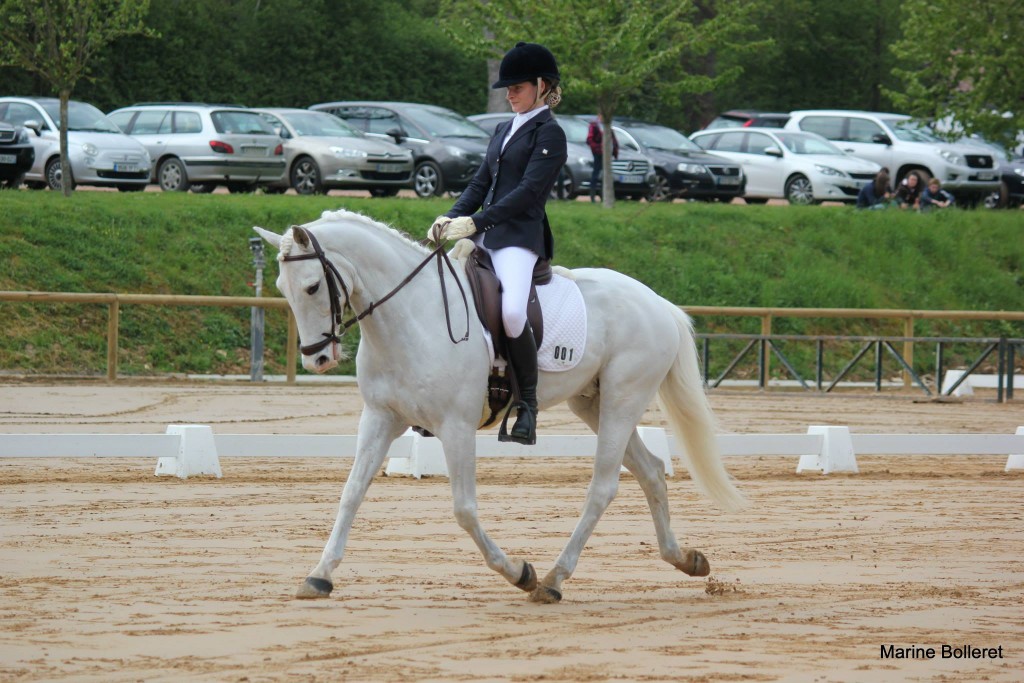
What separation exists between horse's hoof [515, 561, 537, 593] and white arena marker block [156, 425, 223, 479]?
444 centimetres

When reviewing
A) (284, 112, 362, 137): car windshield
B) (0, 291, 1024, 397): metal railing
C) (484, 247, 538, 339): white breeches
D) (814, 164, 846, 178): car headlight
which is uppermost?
(484, 247, 538, 339): white breeches

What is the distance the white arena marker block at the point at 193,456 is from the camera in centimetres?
1085

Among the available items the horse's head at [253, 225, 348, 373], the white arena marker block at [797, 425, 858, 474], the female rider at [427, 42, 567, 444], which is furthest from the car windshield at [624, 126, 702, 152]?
the horse's head at [253, 225, 348, 373]

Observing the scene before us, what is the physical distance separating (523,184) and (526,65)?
577 mm

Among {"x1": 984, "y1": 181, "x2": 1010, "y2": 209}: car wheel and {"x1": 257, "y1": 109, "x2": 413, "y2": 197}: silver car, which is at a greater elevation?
{"x1": 257, "y1": 109, "x2": 413, "y2": 197}: silver car

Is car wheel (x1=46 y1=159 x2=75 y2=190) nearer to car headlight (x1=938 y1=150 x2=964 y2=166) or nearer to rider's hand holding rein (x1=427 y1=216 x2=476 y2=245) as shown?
car headlight (x1=938 y1=150 x2=964 y2=166)

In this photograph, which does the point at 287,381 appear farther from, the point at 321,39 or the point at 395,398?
the point at 321,39

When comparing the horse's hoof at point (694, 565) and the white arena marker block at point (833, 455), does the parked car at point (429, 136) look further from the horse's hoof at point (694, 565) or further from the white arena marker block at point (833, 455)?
the horse's hoof at point (694, 565)

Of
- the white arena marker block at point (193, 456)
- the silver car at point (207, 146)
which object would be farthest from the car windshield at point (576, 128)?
the white arena marker block at point (193, 456)

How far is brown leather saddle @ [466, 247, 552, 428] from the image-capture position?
7.10 meters

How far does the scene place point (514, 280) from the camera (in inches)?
284

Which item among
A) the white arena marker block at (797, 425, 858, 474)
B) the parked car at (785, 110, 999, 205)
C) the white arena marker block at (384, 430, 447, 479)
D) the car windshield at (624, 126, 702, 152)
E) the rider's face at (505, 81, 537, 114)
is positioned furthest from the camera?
the parked car at (785, 110, 999, 205)

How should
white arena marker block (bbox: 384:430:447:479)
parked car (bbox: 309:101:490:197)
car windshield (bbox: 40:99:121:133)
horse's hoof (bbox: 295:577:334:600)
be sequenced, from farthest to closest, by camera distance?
parked car (bbox: 309:101:490:197) < car windshield (bbox: 40:99:121:133) < white arena marker block (bbox: 384:430:447:479) < horse's hoof (bbox: 295:577:334:600)

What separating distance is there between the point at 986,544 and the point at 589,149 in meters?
19.6
